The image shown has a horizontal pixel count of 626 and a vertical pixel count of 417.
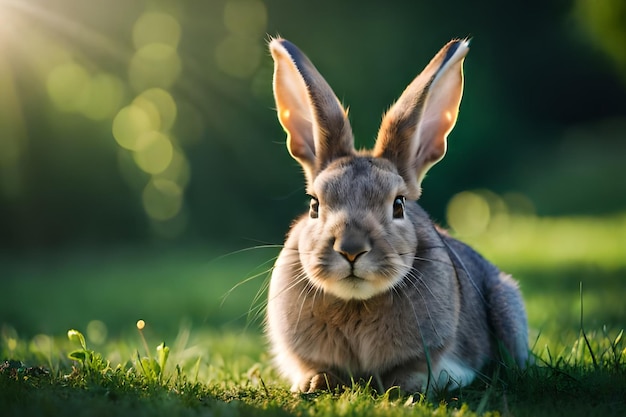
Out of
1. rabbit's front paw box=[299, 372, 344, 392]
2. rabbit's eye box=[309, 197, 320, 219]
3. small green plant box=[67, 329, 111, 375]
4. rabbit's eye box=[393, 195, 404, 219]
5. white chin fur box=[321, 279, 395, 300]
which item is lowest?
small green plant box=[67, 329, 111, 375]

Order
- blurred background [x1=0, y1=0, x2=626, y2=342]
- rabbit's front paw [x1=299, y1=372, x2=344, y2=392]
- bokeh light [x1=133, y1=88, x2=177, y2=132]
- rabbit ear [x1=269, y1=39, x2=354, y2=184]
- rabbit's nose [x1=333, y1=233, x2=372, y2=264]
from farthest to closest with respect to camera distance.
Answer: bokeh light [x1=133, y1=88, x2=177, y2=132], blurred background [x1=0, y1=0, x2=626, y2=342], rabbit ear [x1=269, y1=39, x2=354, y2=184], rabbit's front paw [x1=299, y1=372, x2=344, y2=392], rabbit's nose [x1=333, y1=233, x2=372, y2=264]

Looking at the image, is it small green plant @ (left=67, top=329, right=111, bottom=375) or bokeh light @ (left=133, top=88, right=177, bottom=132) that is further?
bokeh light @ (left=133, top=88, right=177, bottom=132)

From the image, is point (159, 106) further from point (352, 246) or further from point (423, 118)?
point (352, 246)

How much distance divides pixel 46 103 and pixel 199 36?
3.22 meters

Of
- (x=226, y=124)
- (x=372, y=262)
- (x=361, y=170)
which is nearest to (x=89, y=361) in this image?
(x=372, y=262)

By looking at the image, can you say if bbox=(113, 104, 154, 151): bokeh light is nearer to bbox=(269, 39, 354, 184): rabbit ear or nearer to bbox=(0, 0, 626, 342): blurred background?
bbox=(0, 0, 626, 342): blurred background

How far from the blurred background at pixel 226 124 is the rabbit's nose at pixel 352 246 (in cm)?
892

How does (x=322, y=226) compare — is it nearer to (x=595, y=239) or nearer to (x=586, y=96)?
(x=595, y=239)

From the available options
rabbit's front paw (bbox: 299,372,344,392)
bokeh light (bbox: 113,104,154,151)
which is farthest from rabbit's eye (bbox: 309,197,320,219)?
bokeh light (bbox: 113,104,154,151)

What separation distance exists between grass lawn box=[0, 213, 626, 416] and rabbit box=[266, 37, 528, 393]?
0.61 feet

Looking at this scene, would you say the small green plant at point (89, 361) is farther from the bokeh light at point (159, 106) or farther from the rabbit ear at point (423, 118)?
the bokeh light at point (159, 106)

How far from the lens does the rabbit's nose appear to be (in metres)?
3.38

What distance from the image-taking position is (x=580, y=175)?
14570 mm

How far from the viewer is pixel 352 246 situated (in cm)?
338
